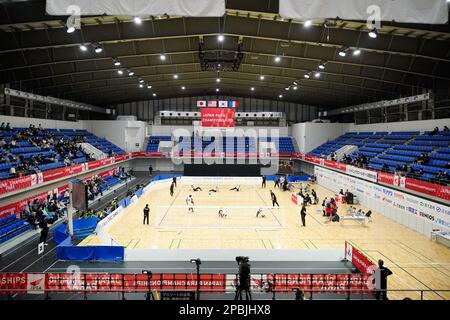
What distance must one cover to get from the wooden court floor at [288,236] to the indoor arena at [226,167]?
0.47 feet

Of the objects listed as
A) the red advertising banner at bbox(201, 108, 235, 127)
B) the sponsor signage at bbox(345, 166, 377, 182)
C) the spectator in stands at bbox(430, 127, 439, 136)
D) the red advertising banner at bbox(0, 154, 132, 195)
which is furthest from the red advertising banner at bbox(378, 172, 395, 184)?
the red advertising banner at bbox(0, 154, 132, 195)

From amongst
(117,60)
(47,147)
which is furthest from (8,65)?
(47,147)

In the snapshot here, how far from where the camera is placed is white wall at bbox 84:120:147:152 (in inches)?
1799

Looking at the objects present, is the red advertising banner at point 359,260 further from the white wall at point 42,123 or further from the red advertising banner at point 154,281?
A: the white wall at point 42,123

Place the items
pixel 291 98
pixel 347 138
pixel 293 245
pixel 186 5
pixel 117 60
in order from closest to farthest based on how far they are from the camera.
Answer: pixel 186 5
pixel 293 245
pixel 117 60
pixel 347 138
pixel 291 98

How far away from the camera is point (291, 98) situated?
47.0m

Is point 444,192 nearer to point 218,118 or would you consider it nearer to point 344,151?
point 344,151

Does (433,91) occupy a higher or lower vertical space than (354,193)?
higher

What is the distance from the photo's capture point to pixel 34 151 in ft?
87.5

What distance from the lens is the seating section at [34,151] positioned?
21978 mm

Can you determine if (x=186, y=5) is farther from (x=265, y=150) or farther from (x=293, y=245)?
(x=265, y=150)

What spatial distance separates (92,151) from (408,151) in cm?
3320

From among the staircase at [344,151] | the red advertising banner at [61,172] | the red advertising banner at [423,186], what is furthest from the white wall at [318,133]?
the red advertising banner at [61,172]

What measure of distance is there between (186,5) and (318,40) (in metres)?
14.2
